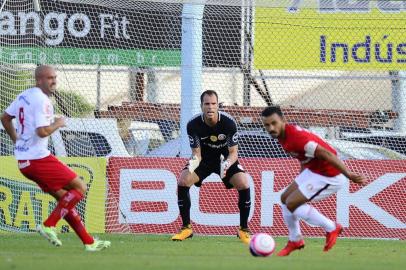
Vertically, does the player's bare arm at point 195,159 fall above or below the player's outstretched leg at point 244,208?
above

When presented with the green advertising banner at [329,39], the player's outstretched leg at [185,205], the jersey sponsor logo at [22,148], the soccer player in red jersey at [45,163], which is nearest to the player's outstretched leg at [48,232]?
the soccer player in red jersey at [45,163]

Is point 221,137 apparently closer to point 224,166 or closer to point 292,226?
point 224,166

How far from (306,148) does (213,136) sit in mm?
3189

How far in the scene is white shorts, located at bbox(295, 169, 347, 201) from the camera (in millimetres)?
12008

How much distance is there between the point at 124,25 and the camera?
60.4 ft

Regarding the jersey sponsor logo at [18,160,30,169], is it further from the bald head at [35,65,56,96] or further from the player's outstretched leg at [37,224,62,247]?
the bald head at [35,65,56,96]

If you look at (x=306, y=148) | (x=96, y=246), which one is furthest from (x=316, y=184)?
(x=96, y=246)

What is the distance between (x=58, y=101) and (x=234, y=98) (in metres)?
4.91

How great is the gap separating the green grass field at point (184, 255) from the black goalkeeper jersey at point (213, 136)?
4.05ft

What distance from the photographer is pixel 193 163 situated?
14602 mm

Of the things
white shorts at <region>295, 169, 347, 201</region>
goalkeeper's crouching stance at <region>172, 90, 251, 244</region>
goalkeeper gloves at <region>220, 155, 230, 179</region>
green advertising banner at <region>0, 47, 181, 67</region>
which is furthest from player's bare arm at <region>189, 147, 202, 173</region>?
green advertising banner at <region>0, 47, 181, 67</region>

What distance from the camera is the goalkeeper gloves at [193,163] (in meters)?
14.6

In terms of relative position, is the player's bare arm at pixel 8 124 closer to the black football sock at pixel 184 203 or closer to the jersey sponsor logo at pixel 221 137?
the black football sock at pixel 184 203

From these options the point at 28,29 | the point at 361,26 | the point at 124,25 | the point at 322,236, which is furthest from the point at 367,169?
the point at 28,29
